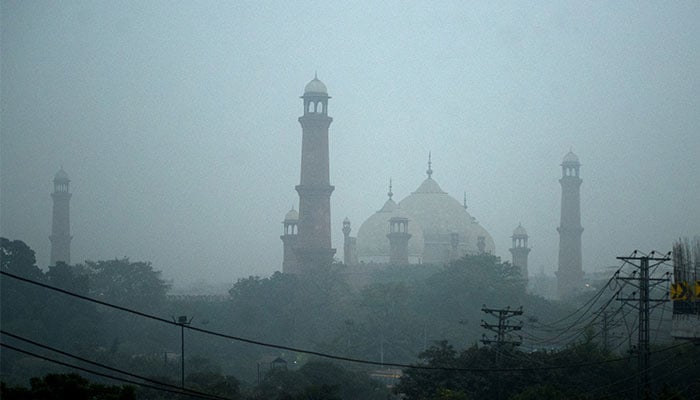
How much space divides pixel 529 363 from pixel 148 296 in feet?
111

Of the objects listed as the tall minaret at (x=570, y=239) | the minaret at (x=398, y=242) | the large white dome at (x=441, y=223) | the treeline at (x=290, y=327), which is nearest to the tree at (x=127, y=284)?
the treeline at (x=290, y=327)

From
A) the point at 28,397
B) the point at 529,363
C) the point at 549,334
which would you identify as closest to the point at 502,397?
the point at 529,363

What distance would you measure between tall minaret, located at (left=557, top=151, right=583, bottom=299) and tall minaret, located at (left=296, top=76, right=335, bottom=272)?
25.3 metres

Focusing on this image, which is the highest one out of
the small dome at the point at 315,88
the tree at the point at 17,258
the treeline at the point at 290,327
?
the small dome at the point at 315,88

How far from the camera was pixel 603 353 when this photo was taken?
39.4 meters

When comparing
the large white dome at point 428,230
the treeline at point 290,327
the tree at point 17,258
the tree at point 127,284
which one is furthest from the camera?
the large white dome at point 428,230

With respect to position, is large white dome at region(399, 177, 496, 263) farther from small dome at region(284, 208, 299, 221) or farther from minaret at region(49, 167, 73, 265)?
minaret at region(49, 167, 73, 265)

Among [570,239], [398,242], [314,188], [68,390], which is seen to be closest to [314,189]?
[314,188]

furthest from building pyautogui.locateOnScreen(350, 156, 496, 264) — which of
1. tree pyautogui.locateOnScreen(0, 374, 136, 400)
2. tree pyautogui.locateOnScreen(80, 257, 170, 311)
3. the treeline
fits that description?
tree pyautogui.locateOnScreen(0, 374, 136, 400)

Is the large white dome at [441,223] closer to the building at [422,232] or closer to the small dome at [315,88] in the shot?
the building at [422,232]

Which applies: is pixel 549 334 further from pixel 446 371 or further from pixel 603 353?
pixel 446 371

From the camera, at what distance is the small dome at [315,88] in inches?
2753

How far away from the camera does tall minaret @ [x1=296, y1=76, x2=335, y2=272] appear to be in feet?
227

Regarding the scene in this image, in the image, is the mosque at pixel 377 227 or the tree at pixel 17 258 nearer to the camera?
the tree at pixel 17 258
